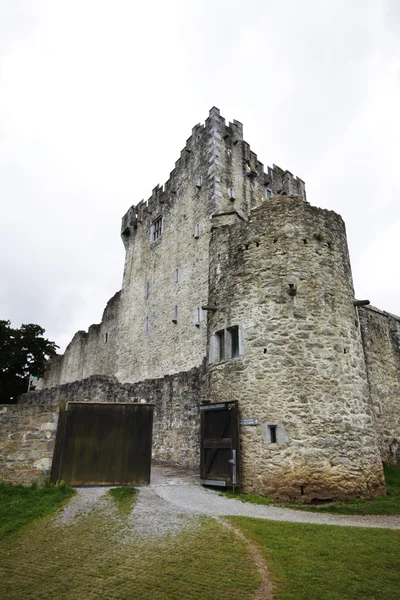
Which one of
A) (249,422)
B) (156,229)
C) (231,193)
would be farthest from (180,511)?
(156,229)

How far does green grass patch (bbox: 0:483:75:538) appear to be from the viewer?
670cm

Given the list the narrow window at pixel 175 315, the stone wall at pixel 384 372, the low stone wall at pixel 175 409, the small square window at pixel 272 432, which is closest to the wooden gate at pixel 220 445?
the small square window at pixel 272 432

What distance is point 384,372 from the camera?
641 inches

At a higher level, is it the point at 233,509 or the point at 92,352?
the point at 92,352

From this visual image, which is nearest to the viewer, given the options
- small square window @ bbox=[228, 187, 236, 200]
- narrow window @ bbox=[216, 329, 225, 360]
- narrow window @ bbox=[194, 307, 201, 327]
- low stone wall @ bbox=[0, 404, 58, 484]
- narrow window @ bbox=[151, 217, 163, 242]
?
low stone wall @ bbox=[0, 404, 58, 484]

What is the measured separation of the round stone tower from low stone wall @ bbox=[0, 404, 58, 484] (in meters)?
4.23

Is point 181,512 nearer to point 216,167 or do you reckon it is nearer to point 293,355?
point 293,355

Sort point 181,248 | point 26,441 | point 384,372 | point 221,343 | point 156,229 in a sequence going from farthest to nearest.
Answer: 1. point 156,229
2. point 181,248
3. point 384,372
4. point 221,343
5. point 26,441

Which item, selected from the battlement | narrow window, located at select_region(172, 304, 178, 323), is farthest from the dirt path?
the battlement

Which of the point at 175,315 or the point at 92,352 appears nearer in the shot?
the point at 175,315

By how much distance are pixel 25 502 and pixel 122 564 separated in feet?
12.2

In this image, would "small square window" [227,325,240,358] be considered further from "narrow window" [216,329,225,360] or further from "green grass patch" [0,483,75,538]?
"green grass patch" [0,483,75,538]

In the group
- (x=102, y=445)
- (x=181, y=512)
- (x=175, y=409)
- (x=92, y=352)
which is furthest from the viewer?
(x=92, y=352)

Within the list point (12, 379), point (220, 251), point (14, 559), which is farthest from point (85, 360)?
point (14, 559)
